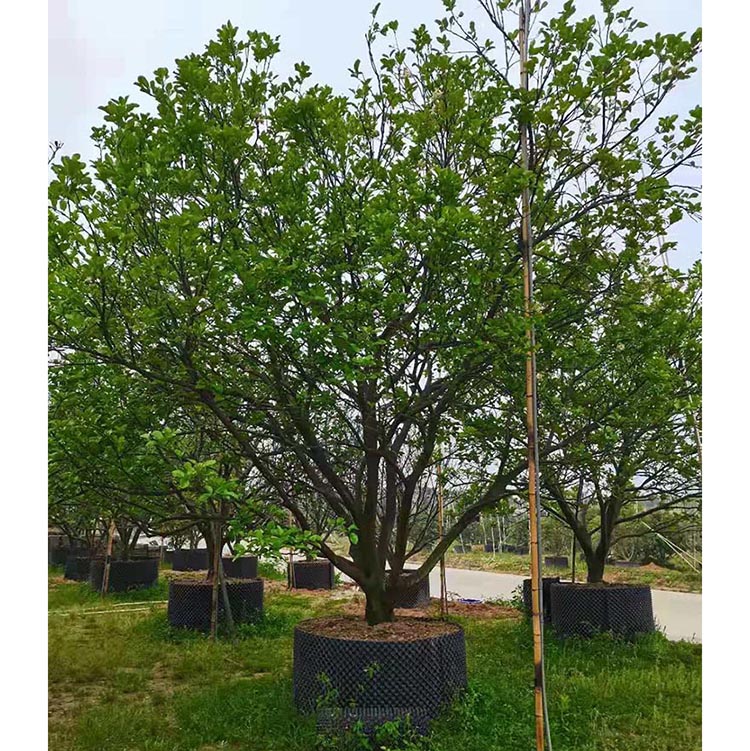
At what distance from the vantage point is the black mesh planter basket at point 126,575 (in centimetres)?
805

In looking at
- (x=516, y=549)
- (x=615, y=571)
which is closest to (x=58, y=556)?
(x=516, y=549)

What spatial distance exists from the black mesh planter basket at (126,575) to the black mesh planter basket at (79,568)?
138cm

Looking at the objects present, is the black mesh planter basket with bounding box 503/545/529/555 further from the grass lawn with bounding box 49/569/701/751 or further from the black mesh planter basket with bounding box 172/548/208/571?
the grass lawn with bounding box 49/569/701/751

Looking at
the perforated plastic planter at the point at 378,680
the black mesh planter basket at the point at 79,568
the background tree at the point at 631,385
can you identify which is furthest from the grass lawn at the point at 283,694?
the black mesh planter basket at the point at 79,568

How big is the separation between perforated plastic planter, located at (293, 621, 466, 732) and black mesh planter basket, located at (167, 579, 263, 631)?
2.51 meters

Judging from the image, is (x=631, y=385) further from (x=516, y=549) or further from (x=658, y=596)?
(x=516, y=549)

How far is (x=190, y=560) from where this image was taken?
9.94 metres

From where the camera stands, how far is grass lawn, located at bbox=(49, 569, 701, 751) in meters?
3.10

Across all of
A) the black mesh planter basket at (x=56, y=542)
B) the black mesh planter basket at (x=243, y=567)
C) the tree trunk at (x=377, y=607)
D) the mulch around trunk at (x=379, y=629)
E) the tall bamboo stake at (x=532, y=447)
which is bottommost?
the black mesh planter basket at (x=56, y=542)

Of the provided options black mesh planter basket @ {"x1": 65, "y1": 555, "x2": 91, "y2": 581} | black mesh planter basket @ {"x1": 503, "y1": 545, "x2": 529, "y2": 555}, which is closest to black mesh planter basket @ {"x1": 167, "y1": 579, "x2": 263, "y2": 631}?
black mesh planter basket @ {"x1": 65, "y1": 555, "x2": 91, "y2": 581}

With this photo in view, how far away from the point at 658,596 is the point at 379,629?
5.33 metres

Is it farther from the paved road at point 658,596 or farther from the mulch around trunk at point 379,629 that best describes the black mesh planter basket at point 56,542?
the mulch around trunk at point 379,629

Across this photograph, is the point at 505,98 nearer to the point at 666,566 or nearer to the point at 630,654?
the point at 630,654

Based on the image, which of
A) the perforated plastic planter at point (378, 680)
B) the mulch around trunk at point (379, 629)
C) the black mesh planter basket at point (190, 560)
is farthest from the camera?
the black mesh planter basket at point (190, 560)
